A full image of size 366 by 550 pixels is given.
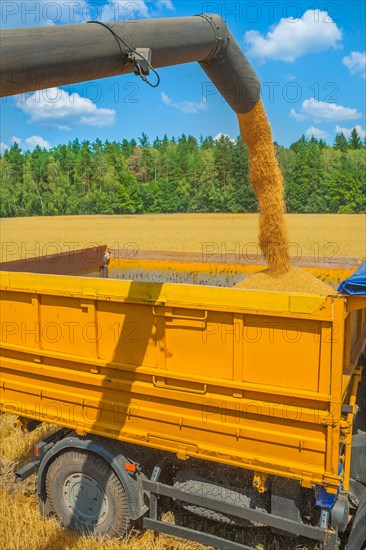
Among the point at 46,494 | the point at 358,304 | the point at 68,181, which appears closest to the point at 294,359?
the point at 358,304

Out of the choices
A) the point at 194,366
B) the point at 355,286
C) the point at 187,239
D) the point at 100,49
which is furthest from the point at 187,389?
the point at 187,239

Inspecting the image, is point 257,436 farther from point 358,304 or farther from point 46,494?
point 46,494

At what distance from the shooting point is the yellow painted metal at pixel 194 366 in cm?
298

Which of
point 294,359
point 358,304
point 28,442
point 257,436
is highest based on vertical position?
point 358,304

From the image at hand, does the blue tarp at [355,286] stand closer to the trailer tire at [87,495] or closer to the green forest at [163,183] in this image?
the trailer tire at [87,495]

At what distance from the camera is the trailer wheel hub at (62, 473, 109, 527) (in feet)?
12.7

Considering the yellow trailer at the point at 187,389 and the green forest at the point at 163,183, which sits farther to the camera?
the green forest at the point at 163,183

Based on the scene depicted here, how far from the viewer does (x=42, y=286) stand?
387cm

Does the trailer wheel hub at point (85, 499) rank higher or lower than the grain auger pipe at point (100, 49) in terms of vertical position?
lower

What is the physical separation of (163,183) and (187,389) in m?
65.2

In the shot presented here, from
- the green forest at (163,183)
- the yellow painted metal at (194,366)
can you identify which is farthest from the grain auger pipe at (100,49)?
the green forest at (163,183)

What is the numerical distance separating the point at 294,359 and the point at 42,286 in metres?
2.11

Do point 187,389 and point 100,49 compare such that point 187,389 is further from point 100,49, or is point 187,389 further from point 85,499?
point 100,49

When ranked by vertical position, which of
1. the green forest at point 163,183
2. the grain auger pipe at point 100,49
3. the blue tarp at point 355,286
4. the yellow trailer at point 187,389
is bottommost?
the yellow trailer at point 187,389
